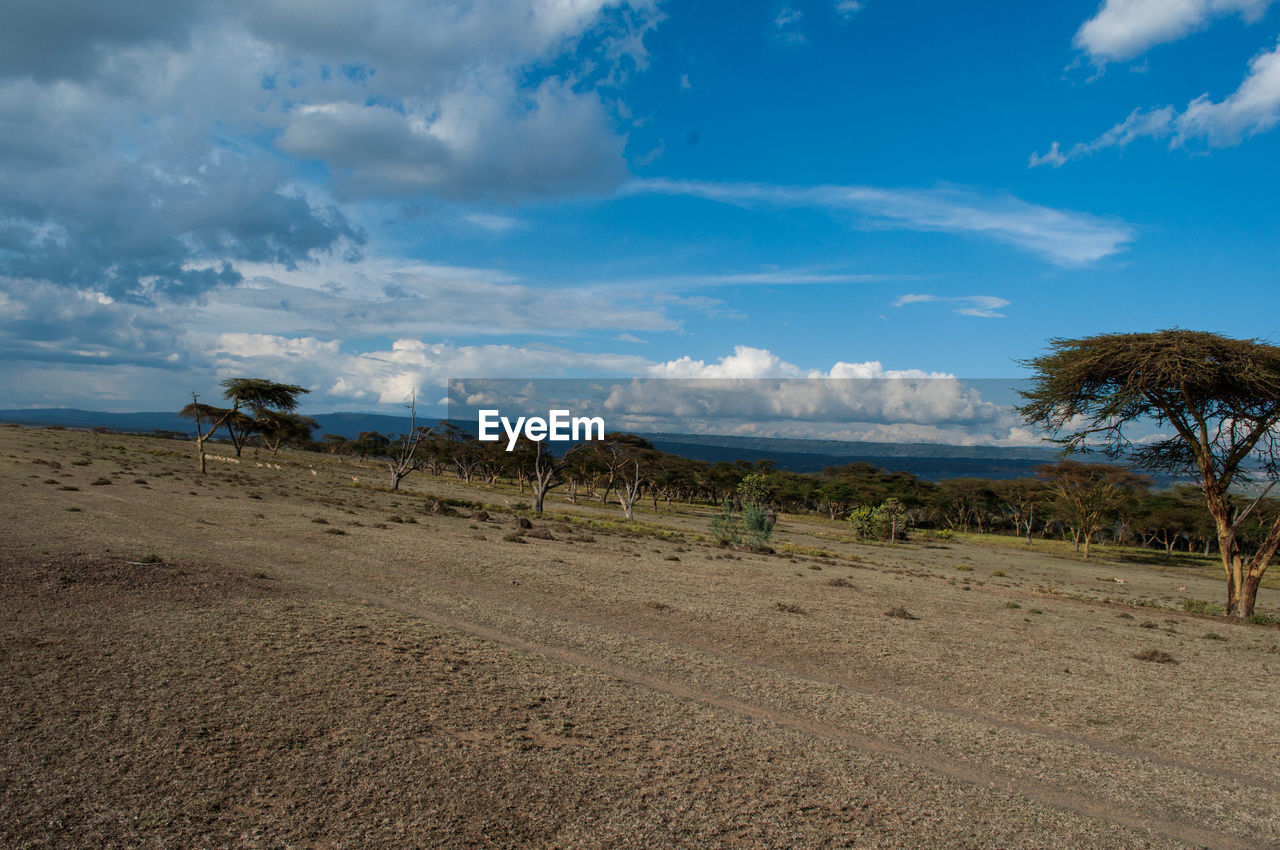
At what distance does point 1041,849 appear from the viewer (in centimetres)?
509

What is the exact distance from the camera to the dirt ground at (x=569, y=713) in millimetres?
5027

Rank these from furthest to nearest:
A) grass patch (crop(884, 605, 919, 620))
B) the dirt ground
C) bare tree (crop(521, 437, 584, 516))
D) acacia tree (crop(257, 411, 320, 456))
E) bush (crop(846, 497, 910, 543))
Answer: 1. acacia tree (crop(257, 411, 320, 456))
2. bush (crop(846, 497, 910, 543))
3. bare tree (crop(521, 437, 584, 516))
4. grass patch (crop(884, 605, 919, 620))
5. the dirt ground

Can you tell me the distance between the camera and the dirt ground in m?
5.03

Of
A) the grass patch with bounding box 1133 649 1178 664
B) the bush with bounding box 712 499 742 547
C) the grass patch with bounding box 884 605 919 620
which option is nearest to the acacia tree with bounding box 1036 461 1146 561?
the bush with bounding box 712 499 742 547

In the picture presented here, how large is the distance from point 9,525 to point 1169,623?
89.9ft

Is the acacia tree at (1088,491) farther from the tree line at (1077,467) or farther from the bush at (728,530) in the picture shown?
the bush at (728,530)

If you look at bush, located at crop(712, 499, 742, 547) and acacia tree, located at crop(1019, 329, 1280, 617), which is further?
bush, located at crop(712, 499, 742, 547)

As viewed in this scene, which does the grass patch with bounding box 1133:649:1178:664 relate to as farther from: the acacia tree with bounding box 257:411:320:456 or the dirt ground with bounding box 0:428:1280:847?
the acacia tree with bounding box 257:411:320:456

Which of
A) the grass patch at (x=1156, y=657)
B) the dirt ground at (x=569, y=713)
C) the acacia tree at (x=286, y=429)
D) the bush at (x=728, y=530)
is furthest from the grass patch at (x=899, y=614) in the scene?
the acacia tree at (x=286, y=429)

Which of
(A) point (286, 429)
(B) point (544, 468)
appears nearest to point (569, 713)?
(B) point (544, 468)

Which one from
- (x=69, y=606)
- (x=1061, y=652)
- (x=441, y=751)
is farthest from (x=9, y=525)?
(x=1061, y=652)

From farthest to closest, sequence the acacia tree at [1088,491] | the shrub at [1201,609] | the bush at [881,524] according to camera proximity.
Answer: the bush at [881,524] → the acacia tree at [1088,491] → the shrub at [1201,609]

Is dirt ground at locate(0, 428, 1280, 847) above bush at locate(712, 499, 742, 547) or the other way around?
above

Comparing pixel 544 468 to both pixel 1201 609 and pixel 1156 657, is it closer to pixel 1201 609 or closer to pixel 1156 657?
pixel 1201 609
